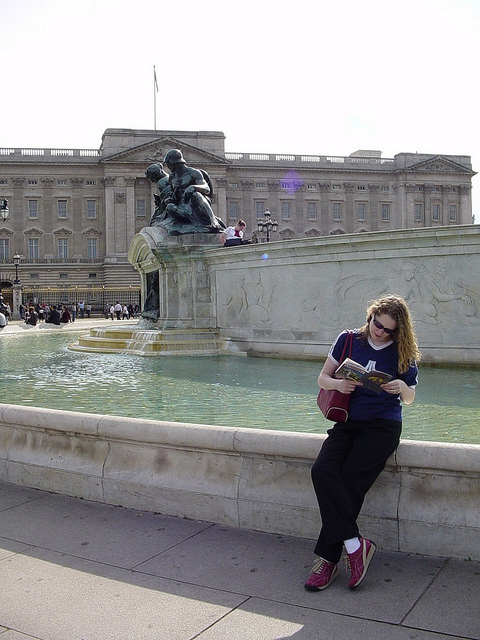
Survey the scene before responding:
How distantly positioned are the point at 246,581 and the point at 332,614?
513 mm

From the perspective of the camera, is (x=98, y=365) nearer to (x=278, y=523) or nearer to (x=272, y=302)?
(x=272, y=302)

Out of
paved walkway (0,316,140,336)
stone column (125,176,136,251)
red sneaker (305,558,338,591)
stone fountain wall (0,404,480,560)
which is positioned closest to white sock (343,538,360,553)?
red sneaker (305,558,338,591)

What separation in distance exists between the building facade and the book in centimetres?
7290

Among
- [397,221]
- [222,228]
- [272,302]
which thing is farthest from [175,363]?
[397,221]

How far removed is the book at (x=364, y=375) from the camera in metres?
Result: 3.71

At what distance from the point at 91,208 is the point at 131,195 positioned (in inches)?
204

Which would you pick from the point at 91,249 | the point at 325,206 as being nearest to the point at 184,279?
the point at 91,249

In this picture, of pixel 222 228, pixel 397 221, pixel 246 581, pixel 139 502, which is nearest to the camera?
pixel 246 581

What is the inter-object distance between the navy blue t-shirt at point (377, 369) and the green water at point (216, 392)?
1671mm

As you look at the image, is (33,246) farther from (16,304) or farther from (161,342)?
(161,342)

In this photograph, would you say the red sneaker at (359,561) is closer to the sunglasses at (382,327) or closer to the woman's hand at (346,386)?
the woman's hand at (346,386)

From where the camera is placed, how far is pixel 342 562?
12.1 ft

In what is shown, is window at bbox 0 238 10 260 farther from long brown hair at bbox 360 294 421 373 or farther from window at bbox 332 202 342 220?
long brown hair at bbox 360 294 421 373

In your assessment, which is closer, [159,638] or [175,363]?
[159,638]
